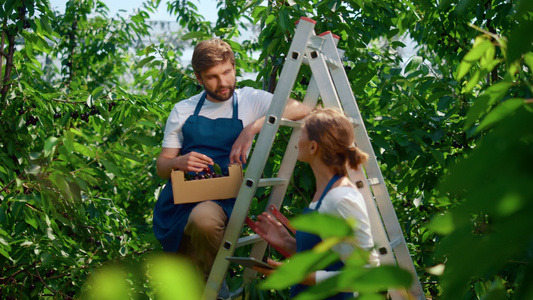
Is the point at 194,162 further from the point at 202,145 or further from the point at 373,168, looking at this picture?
the point at 373,168

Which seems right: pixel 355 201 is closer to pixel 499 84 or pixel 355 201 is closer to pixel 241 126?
pixel 241 126

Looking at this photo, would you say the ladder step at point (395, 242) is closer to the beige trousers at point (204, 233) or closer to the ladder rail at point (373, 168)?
the ladder rail at point (373, 168)

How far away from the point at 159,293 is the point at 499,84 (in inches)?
17.3

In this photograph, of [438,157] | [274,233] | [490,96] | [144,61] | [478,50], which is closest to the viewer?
[490,96]

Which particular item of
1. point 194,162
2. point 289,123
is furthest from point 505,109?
point 289,123

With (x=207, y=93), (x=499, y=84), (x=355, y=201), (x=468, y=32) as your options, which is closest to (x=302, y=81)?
(x=207, y=93)

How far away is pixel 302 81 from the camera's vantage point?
328 cm

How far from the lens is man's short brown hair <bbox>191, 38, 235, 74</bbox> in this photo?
2.46 metres

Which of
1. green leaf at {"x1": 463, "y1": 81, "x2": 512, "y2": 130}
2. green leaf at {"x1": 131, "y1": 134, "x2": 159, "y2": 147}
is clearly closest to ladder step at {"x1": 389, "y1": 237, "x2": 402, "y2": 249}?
green leaf at {"x1": 131, "y1": 134, "x2": 159, "y2": 147}

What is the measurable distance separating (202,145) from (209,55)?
37 centimetres

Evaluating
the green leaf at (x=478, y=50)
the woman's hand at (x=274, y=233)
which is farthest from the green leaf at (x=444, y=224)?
the woman's hand at (x=274, y=233)

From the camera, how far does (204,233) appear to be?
2.31 metres

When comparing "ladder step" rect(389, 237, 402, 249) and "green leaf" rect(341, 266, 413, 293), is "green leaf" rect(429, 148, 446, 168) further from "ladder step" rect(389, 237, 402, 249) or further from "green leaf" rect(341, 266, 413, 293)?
Answer: "green leaf" rect(341, 266, 413, 293)

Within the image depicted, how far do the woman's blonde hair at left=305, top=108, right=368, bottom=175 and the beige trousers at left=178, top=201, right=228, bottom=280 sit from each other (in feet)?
1.67
